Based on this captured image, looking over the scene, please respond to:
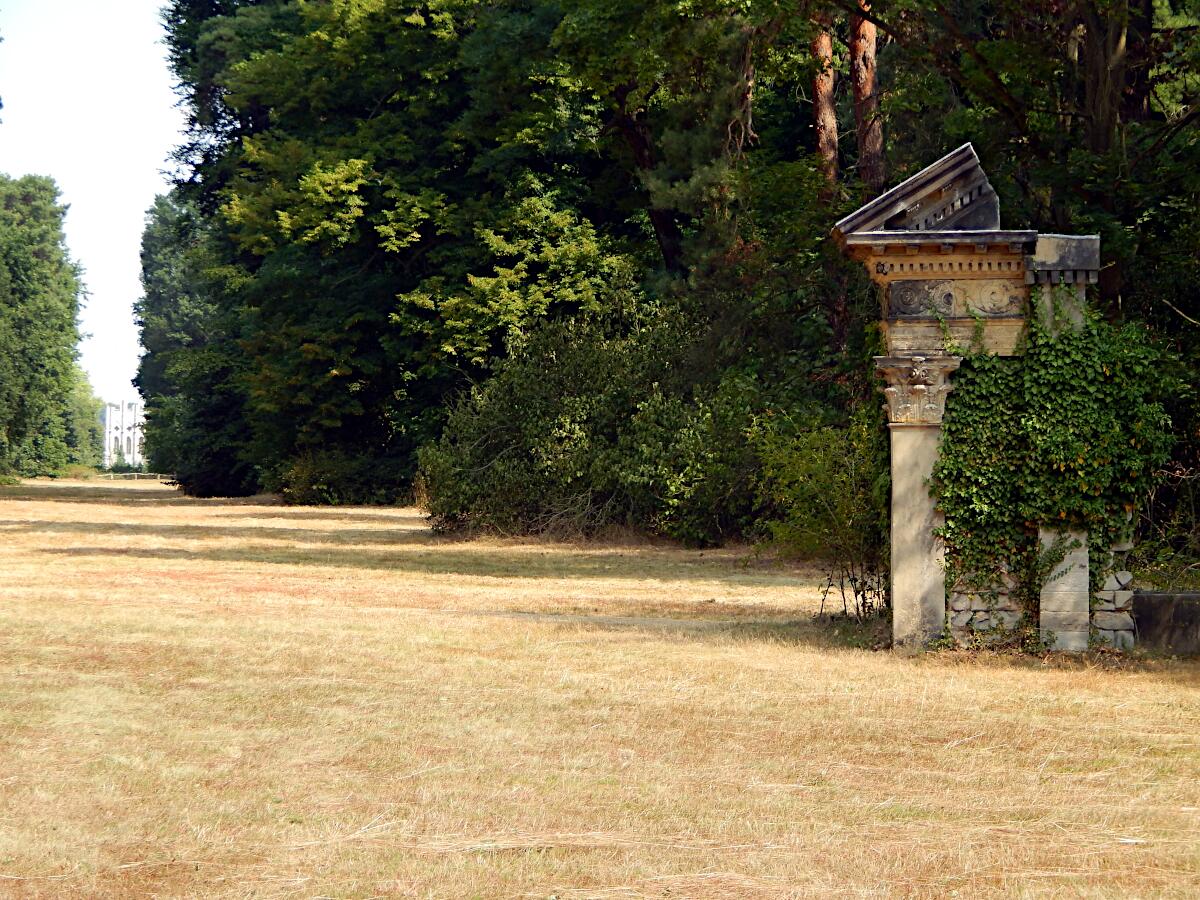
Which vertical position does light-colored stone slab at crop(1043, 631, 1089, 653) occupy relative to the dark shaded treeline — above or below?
→ below

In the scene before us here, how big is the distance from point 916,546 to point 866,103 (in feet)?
46.6

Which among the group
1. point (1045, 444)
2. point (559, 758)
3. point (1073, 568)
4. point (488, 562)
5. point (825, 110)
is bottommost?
point (559, 758)

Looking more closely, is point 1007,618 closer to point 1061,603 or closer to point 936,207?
point 1061,603

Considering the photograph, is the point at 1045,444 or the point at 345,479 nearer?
the point at 1045,444

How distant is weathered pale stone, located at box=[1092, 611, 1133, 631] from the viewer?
14094 millimetres

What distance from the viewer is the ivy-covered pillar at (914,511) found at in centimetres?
1412

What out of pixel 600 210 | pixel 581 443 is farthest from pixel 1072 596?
pixel 600 210

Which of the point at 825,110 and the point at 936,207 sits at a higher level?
the point at 825,110

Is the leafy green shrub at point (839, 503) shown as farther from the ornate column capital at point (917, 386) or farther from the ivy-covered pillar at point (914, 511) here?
the ornate column capital at point (917, 386)

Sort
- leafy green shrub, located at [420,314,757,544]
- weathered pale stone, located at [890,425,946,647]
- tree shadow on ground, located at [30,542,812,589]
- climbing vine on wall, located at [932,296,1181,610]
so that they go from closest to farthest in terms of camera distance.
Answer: climbing vine on wall, located at [932,296,1181,610], weathered pale stone, located at [890,425,946,647], tree shadow on ground, located at [30,542,812,589], leafy green shrub, located at [420,314,757,544]

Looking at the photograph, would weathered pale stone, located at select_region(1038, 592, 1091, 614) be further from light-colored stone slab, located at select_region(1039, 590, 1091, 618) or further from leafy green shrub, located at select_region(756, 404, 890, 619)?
leafy green shrub, located at select_region(756, 404, 890, 619)

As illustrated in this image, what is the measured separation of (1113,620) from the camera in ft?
46.3

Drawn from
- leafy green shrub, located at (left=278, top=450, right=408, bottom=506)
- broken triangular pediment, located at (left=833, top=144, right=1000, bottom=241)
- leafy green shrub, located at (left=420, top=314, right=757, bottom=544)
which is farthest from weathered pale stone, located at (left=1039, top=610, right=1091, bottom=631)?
leafy green shrub, located at (left=278, top=450, right=408, bottom=506)

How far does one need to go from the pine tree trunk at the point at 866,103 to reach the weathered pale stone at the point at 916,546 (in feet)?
42.2
